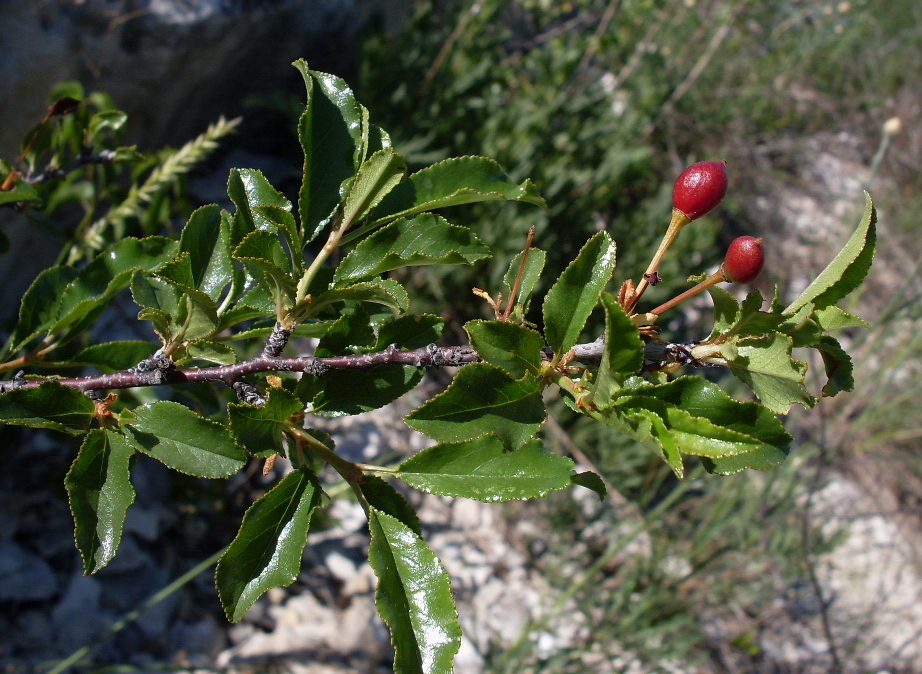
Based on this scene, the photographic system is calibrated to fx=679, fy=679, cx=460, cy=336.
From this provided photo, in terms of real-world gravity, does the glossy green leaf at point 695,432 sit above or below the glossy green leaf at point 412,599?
above

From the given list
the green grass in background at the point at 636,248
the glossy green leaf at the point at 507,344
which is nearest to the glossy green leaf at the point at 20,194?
the glossy green leaf at the point at 507,344

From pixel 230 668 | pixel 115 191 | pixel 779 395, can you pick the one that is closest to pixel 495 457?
pixel 779 395

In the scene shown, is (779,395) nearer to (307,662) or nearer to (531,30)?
(307,662)

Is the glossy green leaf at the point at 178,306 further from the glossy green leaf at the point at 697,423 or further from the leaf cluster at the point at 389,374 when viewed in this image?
→ the glossy green leaf at the point at 697,423

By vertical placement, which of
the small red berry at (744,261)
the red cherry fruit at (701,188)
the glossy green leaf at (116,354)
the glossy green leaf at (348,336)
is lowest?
the glossy green leaf at (116,354)

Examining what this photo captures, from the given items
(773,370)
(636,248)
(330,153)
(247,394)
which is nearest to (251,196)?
(330,153)

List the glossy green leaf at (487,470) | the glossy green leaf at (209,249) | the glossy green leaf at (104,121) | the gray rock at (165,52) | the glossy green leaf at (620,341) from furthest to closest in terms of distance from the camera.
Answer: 1. the gray rock at (165,52)
2. the glossy green leaf at (104,121)
3. the glossy green leaf at (209,249)
4. the glossy green leaf at (487,470)
5. the glossy green leaf at (620,341)
